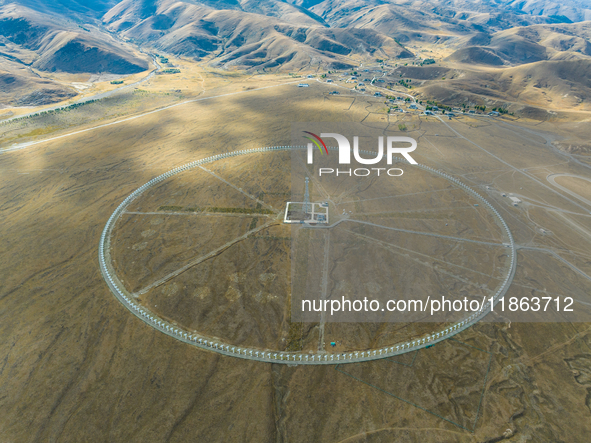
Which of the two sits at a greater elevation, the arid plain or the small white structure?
the small white structure

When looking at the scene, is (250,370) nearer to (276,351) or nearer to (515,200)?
(276,351)

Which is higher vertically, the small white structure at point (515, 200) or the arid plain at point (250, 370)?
the small white structure at point (515, 200)

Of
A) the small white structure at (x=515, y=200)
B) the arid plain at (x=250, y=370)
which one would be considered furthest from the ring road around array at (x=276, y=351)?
the small white structure at (x=515, y=200)

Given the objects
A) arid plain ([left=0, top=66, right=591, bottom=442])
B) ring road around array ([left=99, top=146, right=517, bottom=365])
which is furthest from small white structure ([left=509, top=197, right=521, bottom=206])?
ring road around array ([left=99, top=146, right=517, bottom=365])

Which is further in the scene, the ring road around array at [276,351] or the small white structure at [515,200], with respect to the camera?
the small white structure at [515,200]

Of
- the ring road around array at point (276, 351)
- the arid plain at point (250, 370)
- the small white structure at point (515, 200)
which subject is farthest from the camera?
the small white structure at point (515, 200)

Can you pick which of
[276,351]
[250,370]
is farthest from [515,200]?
[250,370]

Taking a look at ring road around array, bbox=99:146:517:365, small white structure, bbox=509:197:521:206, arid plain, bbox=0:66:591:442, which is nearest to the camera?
arid plain, bbox=0:66:591:442

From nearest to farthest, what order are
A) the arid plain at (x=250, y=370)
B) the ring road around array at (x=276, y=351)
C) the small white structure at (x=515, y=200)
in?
the arid plain at (x=250, y=370) < the ring road around array at (x=276, y=351) < the small white structure at (x=515, y=200)

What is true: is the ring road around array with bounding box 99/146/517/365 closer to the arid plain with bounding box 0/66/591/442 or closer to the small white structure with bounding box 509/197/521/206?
the arid plain with bounding box 0/66/591/442

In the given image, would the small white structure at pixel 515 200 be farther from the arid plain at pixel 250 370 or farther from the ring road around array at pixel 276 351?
the ring road around array at pixel 276 351

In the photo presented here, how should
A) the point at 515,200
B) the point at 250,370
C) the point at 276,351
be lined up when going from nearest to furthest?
the point at 250,370
the point at 276,351
the point at 515,200

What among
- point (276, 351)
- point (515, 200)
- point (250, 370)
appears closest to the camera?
point (250, 370)
